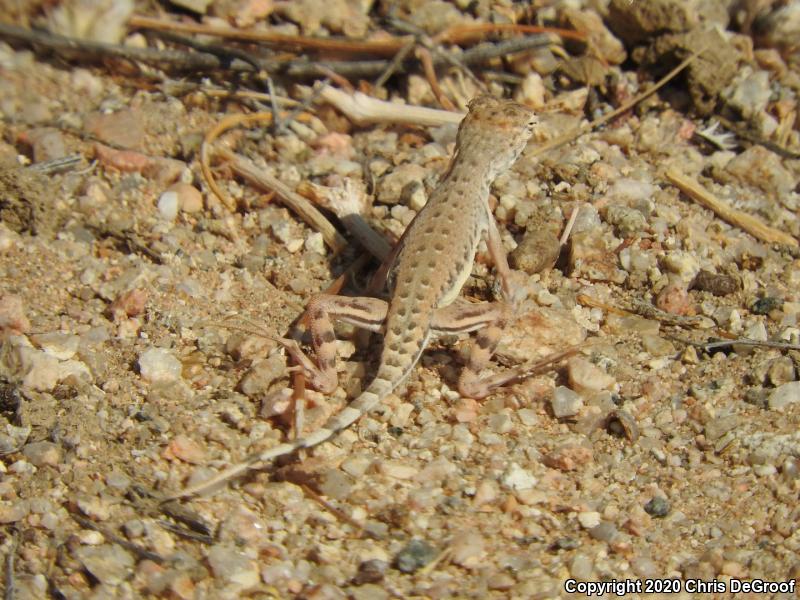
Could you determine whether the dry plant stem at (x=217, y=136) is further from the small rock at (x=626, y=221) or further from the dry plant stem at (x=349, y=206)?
the small rock at (x=626, y=221)

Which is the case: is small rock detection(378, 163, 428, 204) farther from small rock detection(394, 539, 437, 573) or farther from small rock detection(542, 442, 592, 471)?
small rock detection(394, 539, 437, 573)

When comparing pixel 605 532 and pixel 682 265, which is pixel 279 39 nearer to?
pixel 682 265

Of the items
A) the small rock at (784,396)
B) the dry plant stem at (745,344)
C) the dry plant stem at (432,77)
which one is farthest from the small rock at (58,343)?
the small rock at (784,396)

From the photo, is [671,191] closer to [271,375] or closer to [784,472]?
[784,472]

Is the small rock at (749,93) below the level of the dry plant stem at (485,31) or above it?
above

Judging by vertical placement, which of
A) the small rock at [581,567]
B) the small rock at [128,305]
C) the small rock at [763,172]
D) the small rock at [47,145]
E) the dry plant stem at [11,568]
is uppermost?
the small rock at [763,172]

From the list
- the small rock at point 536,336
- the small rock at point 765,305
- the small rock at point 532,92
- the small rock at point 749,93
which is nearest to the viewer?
the small rock at point 536,336

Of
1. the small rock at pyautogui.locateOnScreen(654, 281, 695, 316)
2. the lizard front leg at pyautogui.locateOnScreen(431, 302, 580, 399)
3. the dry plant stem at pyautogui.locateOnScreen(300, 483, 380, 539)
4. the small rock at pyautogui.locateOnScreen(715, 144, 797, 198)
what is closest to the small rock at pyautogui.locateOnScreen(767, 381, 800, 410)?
the small rock at pyautogui.locateOnScreen(654, 281, 695, 316)

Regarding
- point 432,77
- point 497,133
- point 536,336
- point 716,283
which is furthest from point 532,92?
point 536,336
